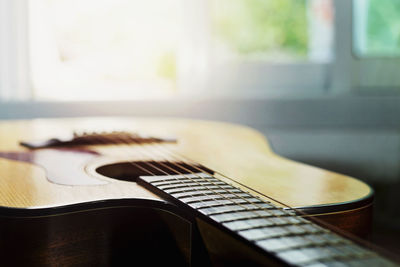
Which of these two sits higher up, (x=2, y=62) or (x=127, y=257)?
(x=2, y=62)

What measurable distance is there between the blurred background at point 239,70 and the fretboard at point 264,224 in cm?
115

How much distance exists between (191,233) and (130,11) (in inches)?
56.9

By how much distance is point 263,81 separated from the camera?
1.97 m

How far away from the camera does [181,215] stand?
0.59 metres

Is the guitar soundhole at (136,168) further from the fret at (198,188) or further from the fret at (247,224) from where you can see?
the fret at (247,224)

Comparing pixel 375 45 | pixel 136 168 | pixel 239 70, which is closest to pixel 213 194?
pixel 136 168

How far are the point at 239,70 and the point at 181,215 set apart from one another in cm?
142

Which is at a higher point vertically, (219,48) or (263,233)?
(219,48)

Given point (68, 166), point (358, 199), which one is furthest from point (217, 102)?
point (358, 199)

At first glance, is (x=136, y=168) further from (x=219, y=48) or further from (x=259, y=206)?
(x=219, y=48)

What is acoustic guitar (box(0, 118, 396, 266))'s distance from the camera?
18.5 inches

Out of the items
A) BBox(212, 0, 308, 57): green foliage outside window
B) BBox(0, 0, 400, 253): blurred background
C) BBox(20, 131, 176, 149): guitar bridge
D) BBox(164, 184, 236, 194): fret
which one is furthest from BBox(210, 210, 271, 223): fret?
BBox(212, 0, 308, 57): green foliage outside window

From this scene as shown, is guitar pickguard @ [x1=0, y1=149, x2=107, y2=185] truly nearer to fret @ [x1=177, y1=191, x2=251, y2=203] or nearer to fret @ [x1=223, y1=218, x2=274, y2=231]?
fret @ [x1=177, y1=191, x2=251, y2=203]

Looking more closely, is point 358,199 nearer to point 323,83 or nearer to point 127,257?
point 127,257
